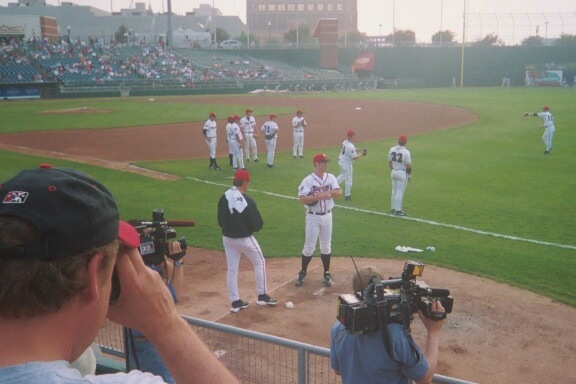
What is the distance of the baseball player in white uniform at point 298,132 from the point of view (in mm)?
23062

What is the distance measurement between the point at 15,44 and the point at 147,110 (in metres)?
26.0

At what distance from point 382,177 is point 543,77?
192 ft

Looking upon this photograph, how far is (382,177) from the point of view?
2003 centimetres

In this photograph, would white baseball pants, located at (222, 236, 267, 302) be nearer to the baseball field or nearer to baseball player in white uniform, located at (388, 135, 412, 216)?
the baseball field

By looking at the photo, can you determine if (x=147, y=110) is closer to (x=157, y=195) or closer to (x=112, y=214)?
(x=157, y=195)

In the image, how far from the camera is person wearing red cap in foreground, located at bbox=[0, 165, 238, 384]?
1345 millimetres

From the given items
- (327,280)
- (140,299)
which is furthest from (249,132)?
(140,299)

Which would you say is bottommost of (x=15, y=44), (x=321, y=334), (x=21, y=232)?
(x=321, y=334)

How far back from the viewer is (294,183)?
18984mm

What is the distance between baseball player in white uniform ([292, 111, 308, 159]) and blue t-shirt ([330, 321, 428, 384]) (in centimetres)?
1899

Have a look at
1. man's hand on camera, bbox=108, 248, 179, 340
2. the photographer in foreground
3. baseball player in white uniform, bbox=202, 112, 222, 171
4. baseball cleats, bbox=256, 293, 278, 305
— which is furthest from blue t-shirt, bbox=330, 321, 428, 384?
baseball player in white uniform, bbox=202, 112, 222, 171

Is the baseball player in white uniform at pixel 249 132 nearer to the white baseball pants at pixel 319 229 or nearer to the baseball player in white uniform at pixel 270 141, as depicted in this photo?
the baseball player in white uniform at pixel 270 141

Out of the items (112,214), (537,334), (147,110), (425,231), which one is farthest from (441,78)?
(112,214)

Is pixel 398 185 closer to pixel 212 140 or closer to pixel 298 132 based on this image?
pixel 212 140
